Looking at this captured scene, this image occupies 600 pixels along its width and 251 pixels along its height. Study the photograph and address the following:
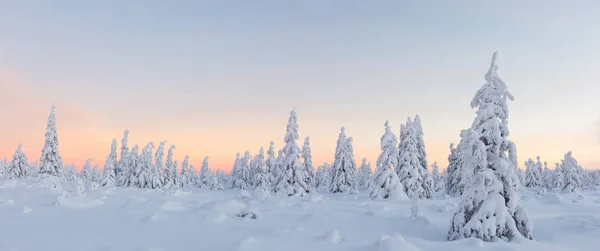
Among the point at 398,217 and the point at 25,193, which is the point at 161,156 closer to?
the point at 25,193

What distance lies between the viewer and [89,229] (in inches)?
481

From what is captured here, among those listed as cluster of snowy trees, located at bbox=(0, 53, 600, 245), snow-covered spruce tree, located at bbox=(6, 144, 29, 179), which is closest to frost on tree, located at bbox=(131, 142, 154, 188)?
cluster of snowy trees, located at bbox=(0, 53, 600, 245)

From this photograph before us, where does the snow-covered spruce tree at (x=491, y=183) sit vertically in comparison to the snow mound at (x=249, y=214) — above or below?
above

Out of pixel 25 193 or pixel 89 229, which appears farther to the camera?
pixel 25 193

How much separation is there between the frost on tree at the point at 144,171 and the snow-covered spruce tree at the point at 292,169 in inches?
999

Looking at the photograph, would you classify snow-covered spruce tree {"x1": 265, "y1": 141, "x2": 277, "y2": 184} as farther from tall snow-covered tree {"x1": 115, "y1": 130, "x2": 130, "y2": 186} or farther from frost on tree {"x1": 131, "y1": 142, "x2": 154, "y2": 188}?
tall snow-covered tree {"x1": 115, "y1": 130, "x2": 130, "y2": 186}

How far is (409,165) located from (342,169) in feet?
53.1

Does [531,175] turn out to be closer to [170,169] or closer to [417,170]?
[417,170]

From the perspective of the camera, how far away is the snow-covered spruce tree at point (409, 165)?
35.2 metres

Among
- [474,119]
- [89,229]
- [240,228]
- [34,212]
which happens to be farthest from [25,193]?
[474,119]

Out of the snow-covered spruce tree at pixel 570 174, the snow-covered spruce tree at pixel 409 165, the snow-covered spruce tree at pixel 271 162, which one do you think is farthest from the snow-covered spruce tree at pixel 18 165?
the snow-covered spruce tree at pixel 570 174

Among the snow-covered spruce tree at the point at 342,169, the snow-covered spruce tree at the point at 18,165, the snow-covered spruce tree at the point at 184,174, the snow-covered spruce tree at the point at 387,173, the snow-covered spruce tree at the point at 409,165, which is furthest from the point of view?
the snow-covered spruce tree at the point at 184,174

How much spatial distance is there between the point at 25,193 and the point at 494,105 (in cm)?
2366

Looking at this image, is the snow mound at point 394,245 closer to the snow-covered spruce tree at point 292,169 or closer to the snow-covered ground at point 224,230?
the snow-covered ground at point 224,230
